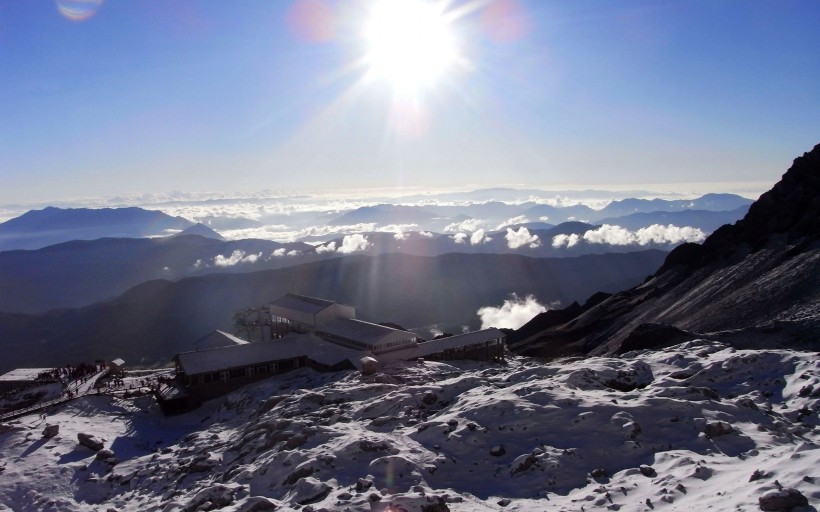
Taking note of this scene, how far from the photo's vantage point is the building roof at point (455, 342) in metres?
53.6

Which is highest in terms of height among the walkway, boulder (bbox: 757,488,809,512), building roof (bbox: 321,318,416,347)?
boulder (bbox: 757,488,809,512)

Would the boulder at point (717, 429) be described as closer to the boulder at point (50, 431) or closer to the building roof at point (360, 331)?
the building roof at point (360, 331)

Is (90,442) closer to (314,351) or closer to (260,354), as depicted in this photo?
(260,354)

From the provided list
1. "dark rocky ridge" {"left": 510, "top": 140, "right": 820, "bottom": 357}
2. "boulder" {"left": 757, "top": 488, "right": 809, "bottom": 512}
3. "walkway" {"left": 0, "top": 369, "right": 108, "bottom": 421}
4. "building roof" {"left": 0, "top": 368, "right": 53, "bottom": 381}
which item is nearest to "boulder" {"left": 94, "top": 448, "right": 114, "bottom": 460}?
"walkway" {"left": 0, "top": 369, "right": 108, "bottom": 421}

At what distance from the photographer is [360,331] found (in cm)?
5600

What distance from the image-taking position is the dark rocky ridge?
160 ft

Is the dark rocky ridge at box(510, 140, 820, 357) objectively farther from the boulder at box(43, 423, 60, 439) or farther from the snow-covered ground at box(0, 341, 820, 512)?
the boulder at box(43, 423, 60, 439)

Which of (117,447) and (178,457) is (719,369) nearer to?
(178,457)

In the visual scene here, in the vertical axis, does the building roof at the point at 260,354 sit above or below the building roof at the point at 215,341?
above

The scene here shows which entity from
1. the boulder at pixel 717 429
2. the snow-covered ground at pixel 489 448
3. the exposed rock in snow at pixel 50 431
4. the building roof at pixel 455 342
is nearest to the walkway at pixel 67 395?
the snow-covered ground at pixel 489 448

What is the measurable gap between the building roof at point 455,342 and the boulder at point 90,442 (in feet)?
92.4

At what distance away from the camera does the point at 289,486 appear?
2200cm

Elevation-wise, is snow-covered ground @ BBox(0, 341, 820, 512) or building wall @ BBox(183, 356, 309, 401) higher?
Answer: snow-covered ground @ BBox(0, 341, 820, 512)

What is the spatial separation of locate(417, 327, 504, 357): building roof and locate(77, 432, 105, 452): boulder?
28.2 meters
